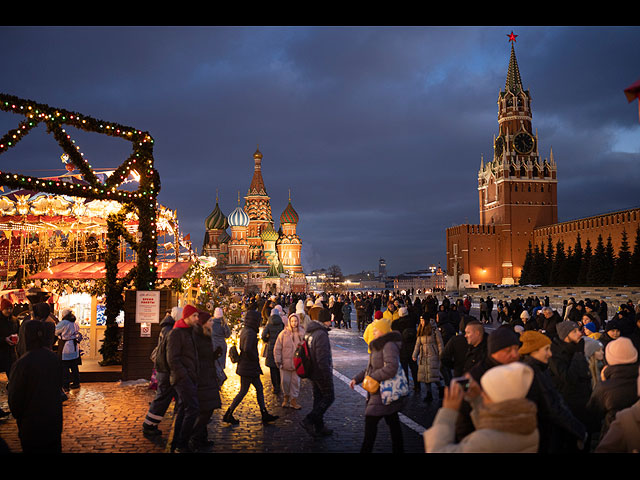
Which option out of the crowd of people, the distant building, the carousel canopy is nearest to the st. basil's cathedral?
the distant building

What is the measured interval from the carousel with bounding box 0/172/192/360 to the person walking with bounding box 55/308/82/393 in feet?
4.41

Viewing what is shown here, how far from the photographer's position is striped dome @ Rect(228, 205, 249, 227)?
87.3 m

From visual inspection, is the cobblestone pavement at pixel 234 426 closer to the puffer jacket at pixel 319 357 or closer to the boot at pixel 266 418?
the boot at pixel 266 418

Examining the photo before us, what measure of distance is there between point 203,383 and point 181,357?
39 centimetres

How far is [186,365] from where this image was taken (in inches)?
210

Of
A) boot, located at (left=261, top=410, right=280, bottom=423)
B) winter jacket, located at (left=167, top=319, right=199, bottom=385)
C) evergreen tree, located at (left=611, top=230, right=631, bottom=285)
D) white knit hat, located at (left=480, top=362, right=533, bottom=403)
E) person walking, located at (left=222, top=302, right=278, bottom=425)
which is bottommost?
boot, located at (left=261, top=410, right=280, bottom=423)

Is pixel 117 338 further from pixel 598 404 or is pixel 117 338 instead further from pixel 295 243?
pixel 295 243

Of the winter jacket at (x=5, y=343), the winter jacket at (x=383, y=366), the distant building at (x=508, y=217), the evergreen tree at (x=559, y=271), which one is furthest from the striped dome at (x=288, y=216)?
the winter jacket at (x=383, y=366)

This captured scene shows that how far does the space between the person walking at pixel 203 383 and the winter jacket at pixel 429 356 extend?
3520mm

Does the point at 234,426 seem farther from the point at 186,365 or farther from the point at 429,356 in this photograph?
the point at 429,356

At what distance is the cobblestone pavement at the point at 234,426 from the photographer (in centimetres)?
572

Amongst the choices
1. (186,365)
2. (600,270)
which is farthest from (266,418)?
(600,270)

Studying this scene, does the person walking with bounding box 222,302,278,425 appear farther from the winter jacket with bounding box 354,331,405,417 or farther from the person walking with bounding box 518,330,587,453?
the person walking with bounding box 518,330,587,453

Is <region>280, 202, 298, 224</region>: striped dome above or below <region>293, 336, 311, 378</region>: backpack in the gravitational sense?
above
